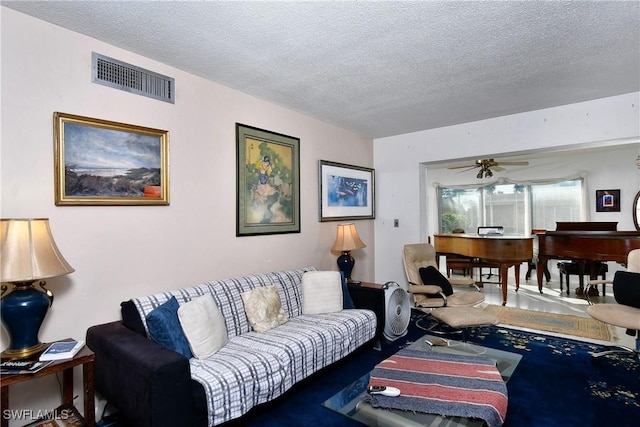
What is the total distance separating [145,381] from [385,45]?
255 centimetres

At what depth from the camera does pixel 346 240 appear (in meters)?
4.10

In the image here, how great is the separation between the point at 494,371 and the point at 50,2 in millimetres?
3445

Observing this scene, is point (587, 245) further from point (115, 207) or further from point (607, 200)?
point (115, 207)

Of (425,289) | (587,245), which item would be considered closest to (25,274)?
(425,289)

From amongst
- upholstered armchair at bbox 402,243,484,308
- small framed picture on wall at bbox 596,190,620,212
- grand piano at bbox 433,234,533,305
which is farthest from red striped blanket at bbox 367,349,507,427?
small framed picture on wall at bbox 596,190,620,212

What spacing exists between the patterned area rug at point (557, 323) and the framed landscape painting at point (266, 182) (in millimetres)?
3030

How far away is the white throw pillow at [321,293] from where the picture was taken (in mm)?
3207

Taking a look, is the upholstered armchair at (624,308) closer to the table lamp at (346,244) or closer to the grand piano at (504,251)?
the grand piano at (504,251)

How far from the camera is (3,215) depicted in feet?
6.29

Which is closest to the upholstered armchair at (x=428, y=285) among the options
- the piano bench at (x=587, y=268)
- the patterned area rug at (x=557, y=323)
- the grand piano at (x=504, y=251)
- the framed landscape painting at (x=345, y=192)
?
the patterned area rug at (x=557, y=323)

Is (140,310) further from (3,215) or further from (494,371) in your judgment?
(494,371)

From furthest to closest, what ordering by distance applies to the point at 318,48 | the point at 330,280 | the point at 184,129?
the point at 330,280
the point at 184,129
the point at 318,48

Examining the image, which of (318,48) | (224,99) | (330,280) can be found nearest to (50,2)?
(224,99)

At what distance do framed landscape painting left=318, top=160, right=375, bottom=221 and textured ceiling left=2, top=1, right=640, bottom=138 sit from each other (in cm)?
104
